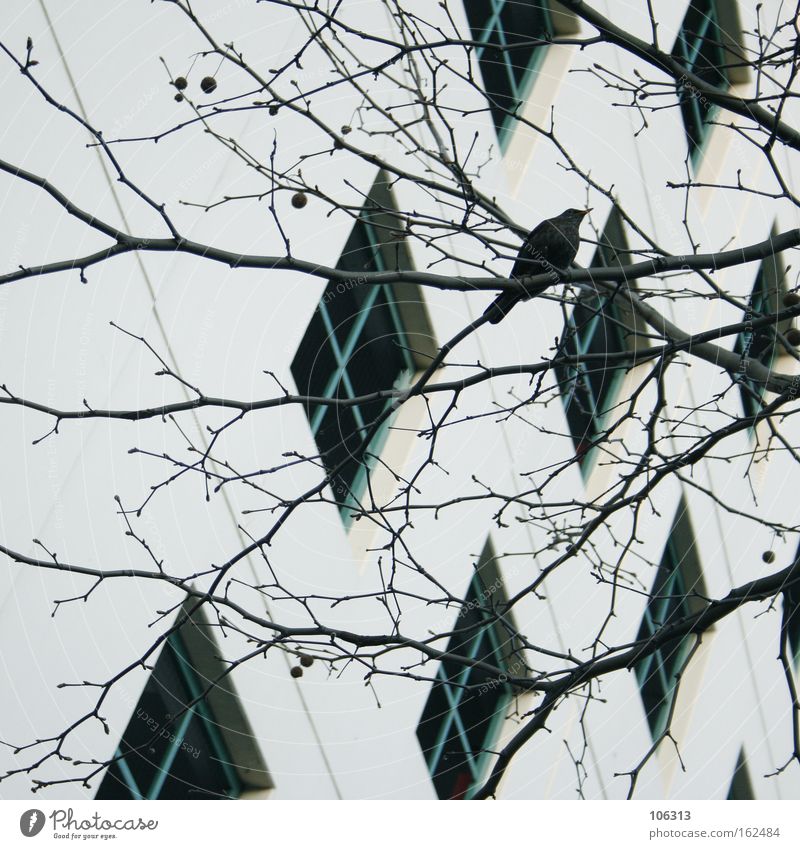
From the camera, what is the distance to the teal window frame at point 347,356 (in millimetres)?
3363

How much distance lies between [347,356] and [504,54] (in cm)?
143

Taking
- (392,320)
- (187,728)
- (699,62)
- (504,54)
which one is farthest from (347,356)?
(699,62)

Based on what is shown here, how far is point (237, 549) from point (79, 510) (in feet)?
1.86

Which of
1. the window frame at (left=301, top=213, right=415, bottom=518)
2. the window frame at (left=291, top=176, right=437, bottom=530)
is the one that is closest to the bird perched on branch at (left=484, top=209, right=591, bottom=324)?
the window frame at (left=301, top=213, right=415, bottom=518)

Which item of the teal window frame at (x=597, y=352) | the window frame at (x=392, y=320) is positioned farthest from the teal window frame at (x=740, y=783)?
the window frame at (x=392, y=320)

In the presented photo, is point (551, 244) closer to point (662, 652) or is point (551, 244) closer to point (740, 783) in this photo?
point (662, 652)

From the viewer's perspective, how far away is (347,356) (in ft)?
11.6

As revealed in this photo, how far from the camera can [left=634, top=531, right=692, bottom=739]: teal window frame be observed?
4836 mm

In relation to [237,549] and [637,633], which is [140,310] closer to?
[237,549]

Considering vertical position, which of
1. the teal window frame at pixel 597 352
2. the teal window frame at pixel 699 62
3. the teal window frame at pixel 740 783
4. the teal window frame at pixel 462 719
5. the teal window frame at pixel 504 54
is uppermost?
the teal window frame at pixel 699 62

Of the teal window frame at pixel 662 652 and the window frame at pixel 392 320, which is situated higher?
the window frame at pixel 392 320

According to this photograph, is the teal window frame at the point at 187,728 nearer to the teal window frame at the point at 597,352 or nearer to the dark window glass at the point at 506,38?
the teal window frame at the point at 597,352

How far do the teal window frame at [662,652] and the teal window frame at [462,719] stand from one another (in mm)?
930

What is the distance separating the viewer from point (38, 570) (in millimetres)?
2551
